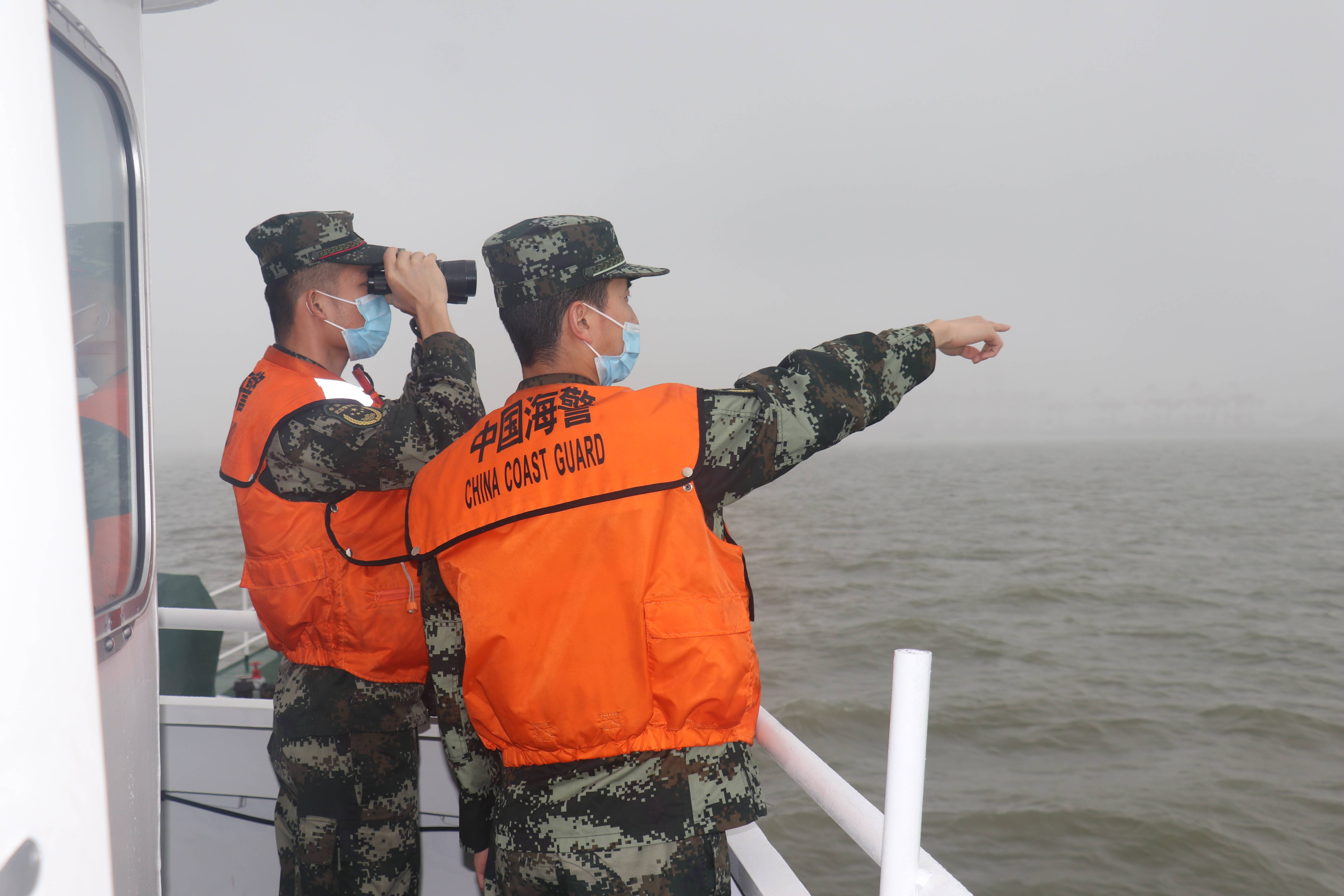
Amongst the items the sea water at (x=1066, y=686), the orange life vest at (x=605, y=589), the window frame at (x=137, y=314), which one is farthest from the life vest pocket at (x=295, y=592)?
the sea water at (x=1066, y=686)

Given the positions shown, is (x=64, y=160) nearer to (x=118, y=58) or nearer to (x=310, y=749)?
(x=118, y=58)

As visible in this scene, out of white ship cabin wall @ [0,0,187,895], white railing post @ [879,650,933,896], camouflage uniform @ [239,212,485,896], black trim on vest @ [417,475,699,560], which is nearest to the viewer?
white ship cabin wall @ [0,0,187,895]

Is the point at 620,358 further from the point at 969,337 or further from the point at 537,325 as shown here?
the point at 969,337

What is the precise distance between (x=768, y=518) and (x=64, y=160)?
46818 mm

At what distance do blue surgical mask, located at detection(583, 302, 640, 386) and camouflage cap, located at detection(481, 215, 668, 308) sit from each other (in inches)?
2.4

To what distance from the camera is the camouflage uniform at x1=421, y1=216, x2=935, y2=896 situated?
3.89 ft

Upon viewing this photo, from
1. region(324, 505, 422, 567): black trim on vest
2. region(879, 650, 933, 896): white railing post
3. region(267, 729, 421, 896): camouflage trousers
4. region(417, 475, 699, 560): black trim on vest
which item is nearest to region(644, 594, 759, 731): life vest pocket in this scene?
region(417, 475, 699, 560): black trim on vest

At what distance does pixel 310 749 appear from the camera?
1.73 meters

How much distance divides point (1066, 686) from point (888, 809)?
20.1m

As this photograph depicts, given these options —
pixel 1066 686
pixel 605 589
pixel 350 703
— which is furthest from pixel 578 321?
pixel 1066 686

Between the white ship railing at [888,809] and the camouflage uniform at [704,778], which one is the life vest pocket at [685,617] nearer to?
the camouflage uniform at [704,778]

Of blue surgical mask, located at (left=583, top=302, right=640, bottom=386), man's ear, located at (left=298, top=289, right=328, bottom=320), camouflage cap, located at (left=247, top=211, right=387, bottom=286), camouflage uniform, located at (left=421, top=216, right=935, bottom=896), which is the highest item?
camouflage cap, located at (left=247, top=211, right=387, bottom=286)

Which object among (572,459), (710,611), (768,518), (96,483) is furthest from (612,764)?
(768,518)

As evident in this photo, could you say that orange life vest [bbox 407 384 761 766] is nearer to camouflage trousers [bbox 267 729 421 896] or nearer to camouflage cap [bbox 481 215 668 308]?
camouflage cap [bbox 481 215 668 308]
